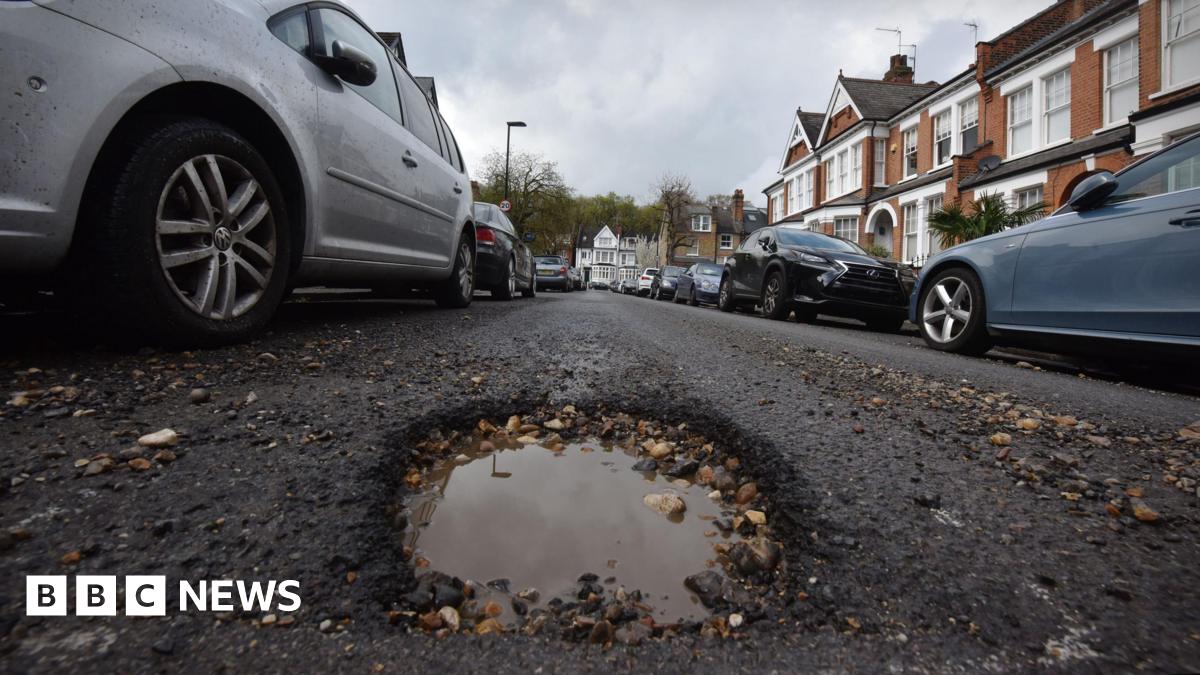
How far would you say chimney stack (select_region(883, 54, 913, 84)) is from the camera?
28.0m

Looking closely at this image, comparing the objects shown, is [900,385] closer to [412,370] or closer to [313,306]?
[412,370]

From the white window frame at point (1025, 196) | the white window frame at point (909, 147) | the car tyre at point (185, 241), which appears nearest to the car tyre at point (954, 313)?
the car tyre at point (185, 241)

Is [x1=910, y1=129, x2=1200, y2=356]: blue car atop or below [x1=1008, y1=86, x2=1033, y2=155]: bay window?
below

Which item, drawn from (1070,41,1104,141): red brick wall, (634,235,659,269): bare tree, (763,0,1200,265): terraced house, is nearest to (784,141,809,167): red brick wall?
(763,0,1200,265): terraced house

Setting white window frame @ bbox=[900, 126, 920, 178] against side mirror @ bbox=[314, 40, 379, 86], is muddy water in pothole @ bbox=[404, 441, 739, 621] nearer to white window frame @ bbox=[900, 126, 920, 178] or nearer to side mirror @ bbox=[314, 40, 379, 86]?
side mirror @ bbox=[314, 40, 379, 86]

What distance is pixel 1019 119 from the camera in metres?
16.4

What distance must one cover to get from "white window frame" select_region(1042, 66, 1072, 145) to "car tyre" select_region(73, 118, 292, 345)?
18.4 meters

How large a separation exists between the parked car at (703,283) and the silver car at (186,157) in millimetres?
13644

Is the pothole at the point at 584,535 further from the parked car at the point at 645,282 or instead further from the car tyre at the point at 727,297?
the parked car at the point at 645,282

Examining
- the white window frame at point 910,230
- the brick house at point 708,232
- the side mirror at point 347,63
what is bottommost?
the side mirror at point 347,63

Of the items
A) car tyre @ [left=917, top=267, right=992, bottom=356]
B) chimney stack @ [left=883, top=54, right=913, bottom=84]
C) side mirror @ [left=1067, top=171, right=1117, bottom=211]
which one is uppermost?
chimney stack @ [left=883, top=54, right=913, bottom=84]

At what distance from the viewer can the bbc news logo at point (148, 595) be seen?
3.23 feet

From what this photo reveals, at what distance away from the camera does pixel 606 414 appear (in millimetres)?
2301

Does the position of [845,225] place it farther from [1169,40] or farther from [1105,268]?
[1105,268]
